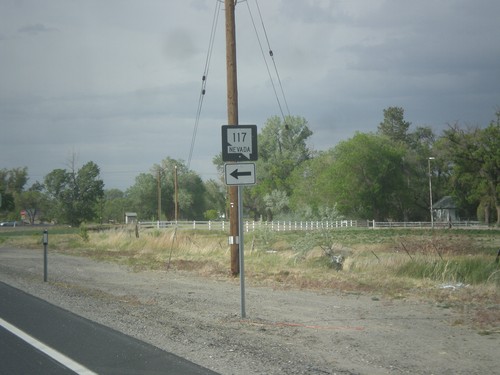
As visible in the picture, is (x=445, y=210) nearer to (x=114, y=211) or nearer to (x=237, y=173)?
(x=114, y=211)

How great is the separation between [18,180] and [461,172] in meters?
Answer: 84.8

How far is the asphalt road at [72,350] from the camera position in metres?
8.12

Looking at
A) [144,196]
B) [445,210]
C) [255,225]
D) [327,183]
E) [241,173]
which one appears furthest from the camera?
[144,196]

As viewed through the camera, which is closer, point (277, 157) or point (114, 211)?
point (277, 157)

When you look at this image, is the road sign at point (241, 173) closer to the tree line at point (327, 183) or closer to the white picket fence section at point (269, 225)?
→ the white picket fence section at point (269, 225)

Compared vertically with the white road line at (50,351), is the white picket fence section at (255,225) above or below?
above

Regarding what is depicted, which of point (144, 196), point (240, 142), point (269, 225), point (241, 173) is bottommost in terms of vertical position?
point (269, 225)

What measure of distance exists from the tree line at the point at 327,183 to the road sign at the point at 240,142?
197 ft

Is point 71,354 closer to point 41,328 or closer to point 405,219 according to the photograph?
point 41,328

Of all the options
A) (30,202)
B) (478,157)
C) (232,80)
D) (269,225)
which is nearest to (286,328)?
(232,80)

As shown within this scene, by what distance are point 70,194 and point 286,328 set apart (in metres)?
86.1

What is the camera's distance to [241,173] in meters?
12.3

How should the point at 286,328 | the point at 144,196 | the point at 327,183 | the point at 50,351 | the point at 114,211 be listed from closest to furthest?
the point at 50,351
the point at 286,328
the point at 327,183
the point at 144,196
the point at 114,211

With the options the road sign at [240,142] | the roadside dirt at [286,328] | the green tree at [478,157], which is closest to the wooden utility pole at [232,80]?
the roadside dirt at [286,328]
